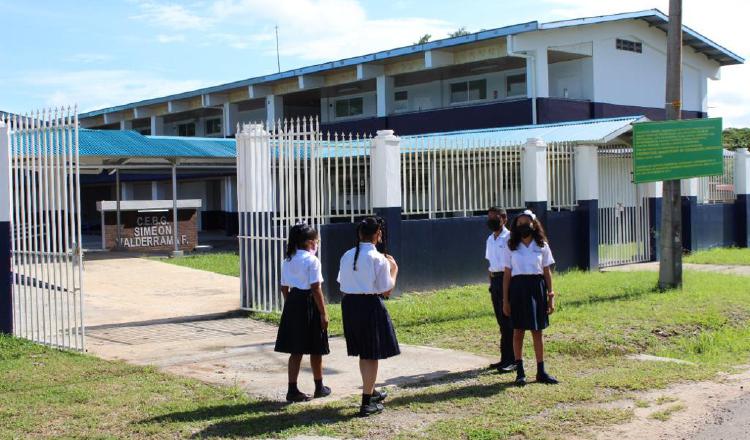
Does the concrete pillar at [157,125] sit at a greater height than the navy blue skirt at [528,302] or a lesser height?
greater

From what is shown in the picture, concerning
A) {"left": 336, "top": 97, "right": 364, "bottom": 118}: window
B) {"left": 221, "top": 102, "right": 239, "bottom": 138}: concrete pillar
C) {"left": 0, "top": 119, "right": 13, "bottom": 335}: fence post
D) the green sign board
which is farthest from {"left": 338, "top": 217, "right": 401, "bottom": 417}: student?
{"left": 221, "top": 102, "right": 239, "bottom": 138}: concrete pillar

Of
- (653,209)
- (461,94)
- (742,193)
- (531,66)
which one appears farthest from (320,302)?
(461,94)

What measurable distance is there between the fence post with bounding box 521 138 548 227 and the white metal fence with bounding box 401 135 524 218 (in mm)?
160

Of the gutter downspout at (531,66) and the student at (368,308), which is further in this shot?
the gutter downspout at (531,66)

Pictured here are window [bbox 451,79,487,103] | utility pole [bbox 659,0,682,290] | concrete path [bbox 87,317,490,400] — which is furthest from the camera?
window [bbox 451,79,487,103]

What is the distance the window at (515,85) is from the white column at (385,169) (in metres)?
15.7

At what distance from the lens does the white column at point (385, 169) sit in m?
13.6

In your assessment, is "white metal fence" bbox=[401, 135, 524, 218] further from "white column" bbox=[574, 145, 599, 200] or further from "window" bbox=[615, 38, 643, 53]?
"window" bbox=[615, 38, 643, 53]

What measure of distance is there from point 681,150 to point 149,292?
30.8 feet

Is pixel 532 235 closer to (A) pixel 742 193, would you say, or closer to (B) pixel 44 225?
(B) pixel 44 225

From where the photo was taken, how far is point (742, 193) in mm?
23438

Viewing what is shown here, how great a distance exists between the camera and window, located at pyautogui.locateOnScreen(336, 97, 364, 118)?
3372 centimetres

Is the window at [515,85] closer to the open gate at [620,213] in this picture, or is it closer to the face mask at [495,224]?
the open gate at [620,213]

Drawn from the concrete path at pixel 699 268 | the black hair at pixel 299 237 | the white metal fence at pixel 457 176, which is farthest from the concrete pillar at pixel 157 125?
the black hair at pixel 299 237
